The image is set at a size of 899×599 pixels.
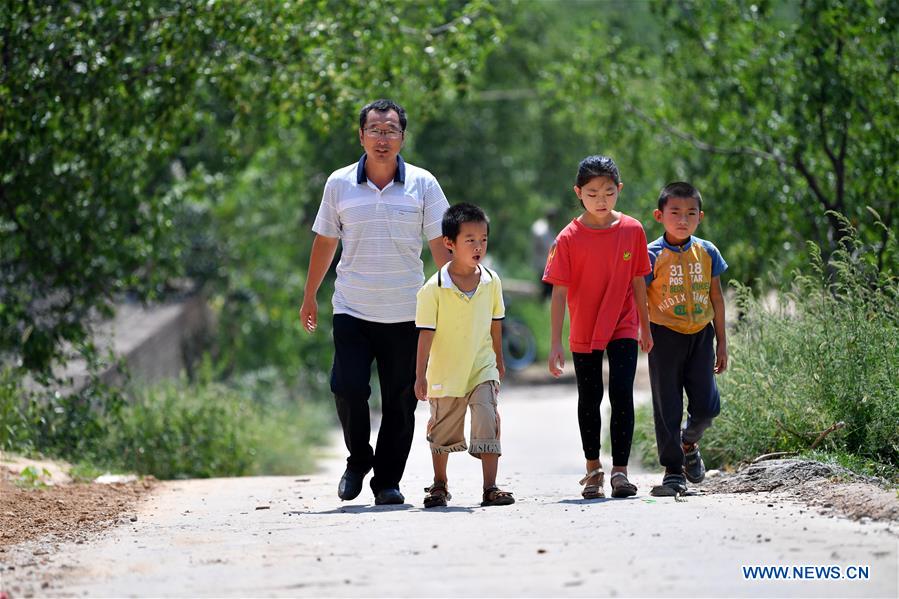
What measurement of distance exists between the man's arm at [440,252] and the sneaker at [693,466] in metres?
1.75

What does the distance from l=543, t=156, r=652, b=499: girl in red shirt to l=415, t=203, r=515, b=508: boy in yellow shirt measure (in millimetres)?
376

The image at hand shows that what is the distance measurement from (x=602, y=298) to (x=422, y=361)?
3.24 ft

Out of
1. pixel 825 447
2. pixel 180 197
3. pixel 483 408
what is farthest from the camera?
pixel 180 197

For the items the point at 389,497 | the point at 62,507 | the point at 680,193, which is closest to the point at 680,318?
the point at 680,193

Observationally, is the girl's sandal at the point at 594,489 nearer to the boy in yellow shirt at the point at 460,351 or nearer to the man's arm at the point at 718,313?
the boy in yellow shirt at the point at 460,351

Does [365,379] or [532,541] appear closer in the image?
[532,541]

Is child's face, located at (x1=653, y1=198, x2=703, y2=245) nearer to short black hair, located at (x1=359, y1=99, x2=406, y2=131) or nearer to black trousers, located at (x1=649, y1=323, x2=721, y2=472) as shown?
black trousers, located at (x1=649, y1=323, x2=721, y2=472)

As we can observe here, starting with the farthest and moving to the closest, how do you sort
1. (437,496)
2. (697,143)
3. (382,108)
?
(697,143) → (382,108) → (437,496)

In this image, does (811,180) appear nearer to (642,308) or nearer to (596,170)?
(642,308)

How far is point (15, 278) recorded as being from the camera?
1243 cm

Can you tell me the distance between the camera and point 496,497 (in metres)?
7.63

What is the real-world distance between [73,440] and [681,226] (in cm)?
588

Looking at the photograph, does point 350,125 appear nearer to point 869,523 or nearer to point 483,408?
point 483,408

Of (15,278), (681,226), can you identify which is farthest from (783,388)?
(15,278)
